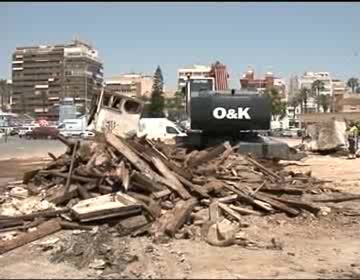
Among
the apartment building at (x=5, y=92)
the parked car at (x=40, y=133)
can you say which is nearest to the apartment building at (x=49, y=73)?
the apartment building at (x=5, y=92)

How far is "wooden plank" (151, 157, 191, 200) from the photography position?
A: 1209cm

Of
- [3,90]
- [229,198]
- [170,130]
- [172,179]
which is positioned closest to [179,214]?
[229,198]

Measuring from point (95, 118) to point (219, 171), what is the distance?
3.42m

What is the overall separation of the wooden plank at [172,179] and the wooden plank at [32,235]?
2.40 m

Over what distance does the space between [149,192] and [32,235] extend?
2510 millimetres

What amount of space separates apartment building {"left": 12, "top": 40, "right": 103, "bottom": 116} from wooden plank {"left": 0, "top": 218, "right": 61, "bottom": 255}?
408 feet

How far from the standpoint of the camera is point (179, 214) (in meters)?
10.9

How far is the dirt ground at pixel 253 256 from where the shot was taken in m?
8.45

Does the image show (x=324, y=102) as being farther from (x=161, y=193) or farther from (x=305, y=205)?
(x=161, y=193)

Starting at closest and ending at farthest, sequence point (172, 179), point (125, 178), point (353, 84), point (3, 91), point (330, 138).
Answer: point (125, 178), point (172, 179), point (330, 138), point (353, 84), point (3, 91)

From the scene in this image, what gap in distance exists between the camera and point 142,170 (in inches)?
494

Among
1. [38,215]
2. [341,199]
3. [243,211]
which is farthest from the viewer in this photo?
[341,199]

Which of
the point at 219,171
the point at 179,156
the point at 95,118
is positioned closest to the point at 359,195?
the point at 219,171

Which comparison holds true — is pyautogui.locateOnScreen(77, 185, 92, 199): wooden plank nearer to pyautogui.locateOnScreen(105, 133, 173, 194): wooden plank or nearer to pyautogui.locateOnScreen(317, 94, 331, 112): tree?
pyautogui.locateOnScreen(105, 133, 173, 194): wooden plank
